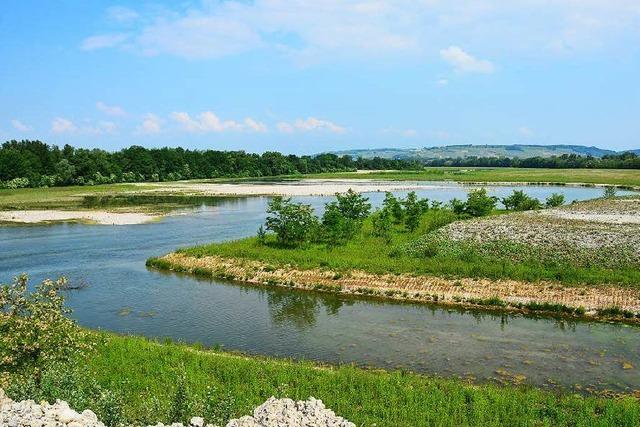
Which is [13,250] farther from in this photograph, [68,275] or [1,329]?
[1,329]

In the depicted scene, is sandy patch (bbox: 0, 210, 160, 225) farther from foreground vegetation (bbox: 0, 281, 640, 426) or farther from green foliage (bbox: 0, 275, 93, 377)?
green foliage (bbox: 0, 275, 93, 377)

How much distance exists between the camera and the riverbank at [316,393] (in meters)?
14.3

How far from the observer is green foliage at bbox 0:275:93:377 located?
1495 centimetres

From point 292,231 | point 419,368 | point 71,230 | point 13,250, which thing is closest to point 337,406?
point 419,368

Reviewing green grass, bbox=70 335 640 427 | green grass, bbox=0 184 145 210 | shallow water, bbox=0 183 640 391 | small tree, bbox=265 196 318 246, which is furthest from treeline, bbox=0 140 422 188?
green grass, bbox=70 335 640 427

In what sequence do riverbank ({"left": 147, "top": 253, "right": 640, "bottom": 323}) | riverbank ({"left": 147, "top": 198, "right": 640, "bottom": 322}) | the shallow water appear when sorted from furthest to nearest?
riverbank ({"left": 147, "top": 198, "right": 640, "bottom": 322})
riverbank ({"left": 147, "top": 253, "right": 640, "bottom": 323})
the shallow water

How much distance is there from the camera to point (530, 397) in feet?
51.8

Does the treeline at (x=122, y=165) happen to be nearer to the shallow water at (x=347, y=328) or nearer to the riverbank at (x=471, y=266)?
the shallow water at (x=347, y=328)

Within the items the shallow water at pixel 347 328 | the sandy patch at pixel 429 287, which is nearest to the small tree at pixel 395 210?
the sandy patch at pixel 429 287

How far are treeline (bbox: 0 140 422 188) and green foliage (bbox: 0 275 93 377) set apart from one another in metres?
113

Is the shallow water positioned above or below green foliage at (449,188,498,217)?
below

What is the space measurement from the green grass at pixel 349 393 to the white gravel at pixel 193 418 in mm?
1450

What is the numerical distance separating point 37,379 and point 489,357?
15.5 m

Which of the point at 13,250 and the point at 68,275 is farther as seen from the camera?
the point at 13,250
